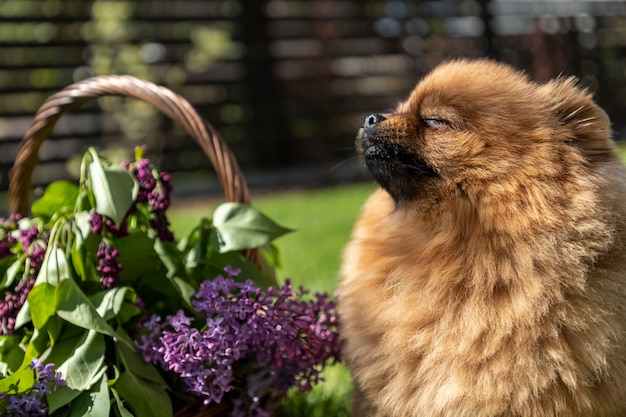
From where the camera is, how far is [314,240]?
15.0 feet

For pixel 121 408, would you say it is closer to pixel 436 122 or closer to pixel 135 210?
pixel 135 210

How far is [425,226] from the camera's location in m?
1.75

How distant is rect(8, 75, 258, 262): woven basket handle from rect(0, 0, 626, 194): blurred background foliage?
485cm

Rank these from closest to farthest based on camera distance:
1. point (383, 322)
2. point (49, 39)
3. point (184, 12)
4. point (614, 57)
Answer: point (383, 322) < point (49, 39) < point (184, 12) < point (614, 57)

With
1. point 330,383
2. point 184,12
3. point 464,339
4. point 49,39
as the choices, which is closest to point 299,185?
point 184,12

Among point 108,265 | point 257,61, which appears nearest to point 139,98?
point 108,265

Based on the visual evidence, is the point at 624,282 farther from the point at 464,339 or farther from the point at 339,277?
the point at 339,277

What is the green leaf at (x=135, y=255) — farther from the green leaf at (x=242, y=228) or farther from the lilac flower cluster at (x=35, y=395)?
the lilac flower cluster at (x=35, y=395)

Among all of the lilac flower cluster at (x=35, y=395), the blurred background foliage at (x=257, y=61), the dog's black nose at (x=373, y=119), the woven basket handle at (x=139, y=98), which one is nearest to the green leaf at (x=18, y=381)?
the lilac flower cluster at (x=35, y=395)

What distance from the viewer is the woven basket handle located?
2.03 meters

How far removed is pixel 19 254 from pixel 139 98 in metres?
0.53

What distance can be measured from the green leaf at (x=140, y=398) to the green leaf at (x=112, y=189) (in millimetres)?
381

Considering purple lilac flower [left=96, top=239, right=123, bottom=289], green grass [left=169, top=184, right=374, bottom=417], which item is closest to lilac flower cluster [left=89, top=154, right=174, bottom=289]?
purple lilac flower [left=96, top=239, right=123, bottom=289]

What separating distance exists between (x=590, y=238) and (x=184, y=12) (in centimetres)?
670
